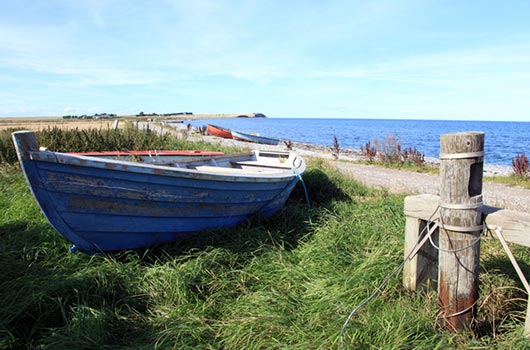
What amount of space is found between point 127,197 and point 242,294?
4.87 feet

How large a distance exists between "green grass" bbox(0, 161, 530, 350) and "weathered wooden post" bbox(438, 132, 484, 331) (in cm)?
18

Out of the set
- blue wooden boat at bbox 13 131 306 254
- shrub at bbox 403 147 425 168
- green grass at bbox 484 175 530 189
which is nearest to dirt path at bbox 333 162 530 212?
green grass at bbox 484 175 530 189

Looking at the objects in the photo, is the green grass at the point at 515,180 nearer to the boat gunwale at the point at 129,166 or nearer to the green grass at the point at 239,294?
the green grass at the point at 239,294

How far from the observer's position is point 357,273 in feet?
10.9

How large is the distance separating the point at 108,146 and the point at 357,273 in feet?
27.1

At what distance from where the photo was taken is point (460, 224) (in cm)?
263

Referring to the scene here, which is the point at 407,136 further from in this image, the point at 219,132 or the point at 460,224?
the point at 460,224

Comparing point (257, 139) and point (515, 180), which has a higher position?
point (257, 139)

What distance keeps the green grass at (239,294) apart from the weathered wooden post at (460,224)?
0.59 ft

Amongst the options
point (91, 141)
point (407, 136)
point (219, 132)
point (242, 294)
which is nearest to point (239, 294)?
point (242, 294)

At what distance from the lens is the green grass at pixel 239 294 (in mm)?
2729

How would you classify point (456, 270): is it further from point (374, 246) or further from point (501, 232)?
point (374, 246)

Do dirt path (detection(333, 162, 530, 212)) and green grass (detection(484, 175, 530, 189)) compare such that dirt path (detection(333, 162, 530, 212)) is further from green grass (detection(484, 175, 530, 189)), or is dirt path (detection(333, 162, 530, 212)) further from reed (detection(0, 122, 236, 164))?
reed (detection(0, 122, 236, 164))

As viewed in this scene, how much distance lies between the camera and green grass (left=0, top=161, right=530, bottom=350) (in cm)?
273
